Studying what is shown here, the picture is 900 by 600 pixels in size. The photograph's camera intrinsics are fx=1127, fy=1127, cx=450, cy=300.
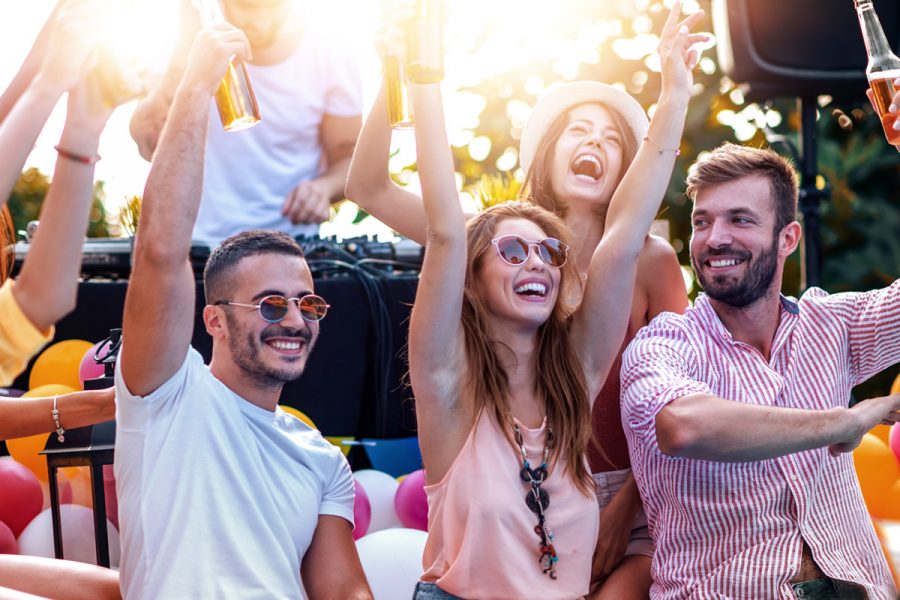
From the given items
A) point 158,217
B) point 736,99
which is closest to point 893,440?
point 158,217

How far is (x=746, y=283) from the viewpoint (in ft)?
9.35

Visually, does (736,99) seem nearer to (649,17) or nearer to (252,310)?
(649,17)

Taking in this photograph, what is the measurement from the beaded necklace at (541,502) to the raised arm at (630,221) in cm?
31

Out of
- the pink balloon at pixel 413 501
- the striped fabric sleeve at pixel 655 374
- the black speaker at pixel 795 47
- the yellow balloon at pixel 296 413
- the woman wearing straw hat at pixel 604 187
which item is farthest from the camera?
the black speaker at pixel 795 47

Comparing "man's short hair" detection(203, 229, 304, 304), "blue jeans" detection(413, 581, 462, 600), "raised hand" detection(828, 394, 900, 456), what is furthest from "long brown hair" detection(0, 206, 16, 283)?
"raised hand" detection(828, 394, 900, 456)

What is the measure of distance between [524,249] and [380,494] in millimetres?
1232

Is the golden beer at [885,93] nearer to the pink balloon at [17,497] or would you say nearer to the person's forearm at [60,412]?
the person's forearm at [60,412]

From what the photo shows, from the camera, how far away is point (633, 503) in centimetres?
294

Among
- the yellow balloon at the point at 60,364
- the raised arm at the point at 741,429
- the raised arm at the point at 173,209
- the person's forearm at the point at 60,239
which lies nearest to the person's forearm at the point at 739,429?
the raised arm at the point at 741,429

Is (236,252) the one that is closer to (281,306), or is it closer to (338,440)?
(281,306)

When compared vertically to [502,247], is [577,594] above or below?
below

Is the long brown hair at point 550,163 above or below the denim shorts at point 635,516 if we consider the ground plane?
above

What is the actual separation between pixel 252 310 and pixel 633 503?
1.11 meters

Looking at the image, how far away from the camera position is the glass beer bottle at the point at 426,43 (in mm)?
2273
